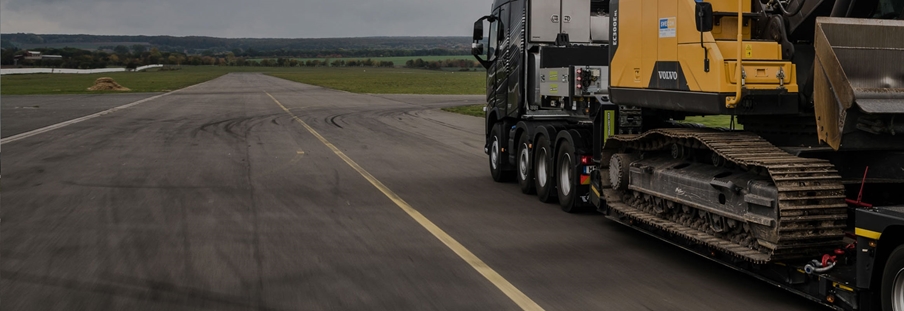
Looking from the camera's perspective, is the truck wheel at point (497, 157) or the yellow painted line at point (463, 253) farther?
the truck wheel at point (497, 157)

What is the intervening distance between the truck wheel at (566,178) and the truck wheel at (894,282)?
5.82 meters

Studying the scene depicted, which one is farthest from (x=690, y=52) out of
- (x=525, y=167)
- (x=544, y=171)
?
→ (x=525, y=167)

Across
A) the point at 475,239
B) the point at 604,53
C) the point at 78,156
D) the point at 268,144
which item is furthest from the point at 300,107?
the point at 475,239

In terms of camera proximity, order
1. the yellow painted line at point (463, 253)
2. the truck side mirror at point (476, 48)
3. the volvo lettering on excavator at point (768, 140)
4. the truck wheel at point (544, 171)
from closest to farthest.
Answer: the volvo lettering on excavator at point (768, 140)
the yellow painted line at point (463, 253)
the truck wheel at point (544, 171)
the truck side mirror at point (476, 48)

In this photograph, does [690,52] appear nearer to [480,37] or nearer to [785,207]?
[785,207]

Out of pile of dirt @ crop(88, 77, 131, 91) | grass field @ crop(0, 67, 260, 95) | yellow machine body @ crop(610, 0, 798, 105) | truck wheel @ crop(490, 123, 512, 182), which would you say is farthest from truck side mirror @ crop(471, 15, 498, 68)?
pile of dirt @ crop(88, 77, 131, 91)

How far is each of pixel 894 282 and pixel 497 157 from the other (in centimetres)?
997

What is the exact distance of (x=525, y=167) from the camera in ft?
47.1

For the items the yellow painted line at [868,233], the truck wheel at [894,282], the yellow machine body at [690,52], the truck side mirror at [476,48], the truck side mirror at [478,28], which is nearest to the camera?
the truck wheel at [894,282]

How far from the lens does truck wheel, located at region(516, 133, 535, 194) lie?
46.1 feet

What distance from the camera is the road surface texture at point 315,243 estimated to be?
25.2 feet

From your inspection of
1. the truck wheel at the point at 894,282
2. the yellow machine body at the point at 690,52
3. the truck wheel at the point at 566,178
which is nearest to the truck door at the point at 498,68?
the truck wheel at the point at 566,178

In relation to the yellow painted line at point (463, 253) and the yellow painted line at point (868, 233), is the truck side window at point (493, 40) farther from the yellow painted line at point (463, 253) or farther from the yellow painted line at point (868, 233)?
the yellow painted line at point (868, 233)

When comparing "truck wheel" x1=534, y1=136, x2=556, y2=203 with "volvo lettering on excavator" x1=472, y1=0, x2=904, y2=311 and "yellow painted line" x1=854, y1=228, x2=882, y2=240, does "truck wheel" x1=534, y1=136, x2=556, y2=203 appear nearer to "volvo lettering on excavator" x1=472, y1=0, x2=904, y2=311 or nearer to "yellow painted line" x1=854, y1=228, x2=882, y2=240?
"volvo lettering on excavator" x1=472, y1=0, x2=904, y2=311
